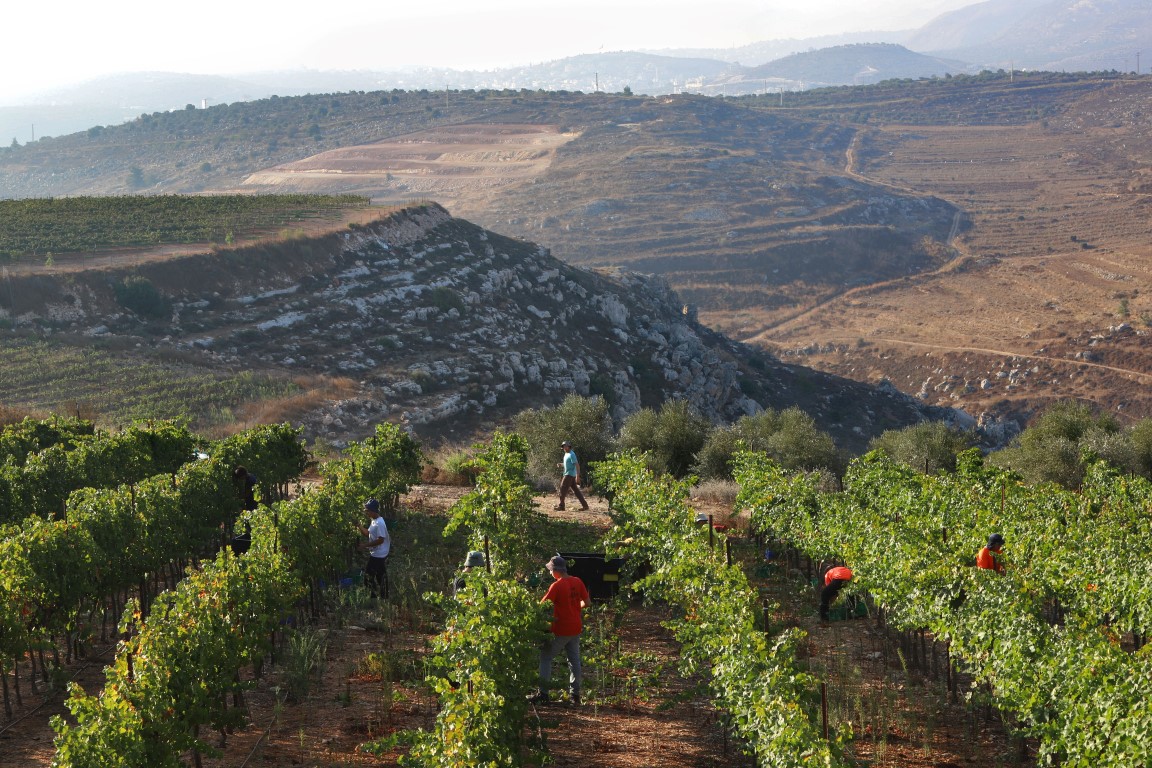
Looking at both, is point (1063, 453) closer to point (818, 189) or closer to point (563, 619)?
point (563, 619)

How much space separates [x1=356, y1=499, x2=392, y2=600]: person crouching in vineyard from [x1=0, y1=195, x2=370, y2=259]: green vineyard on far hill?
35.7 metres

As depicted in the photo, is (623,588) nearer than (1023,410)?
Yes

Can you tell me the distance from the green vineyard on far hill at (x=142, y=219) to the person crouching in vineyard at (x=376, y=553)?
1405 inches

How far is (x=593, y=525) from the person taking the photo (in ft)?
67.9

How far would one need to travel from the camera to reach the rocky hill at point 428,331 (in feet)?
126

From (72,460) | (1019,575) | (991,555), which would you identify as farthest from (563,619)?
(72,460)

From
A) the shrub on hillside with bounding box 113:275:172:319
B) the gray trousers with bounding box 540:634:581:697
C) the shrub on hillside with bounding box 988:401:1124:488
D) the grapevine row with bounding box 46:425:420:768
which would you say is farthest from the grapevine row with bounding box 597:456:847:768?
the shrub on hillside with bounding box 113:275:172:319

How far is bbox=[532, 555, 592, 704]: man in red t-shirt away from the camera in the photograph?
10.9 m

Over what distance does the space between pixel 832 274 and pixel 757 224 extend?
11077 millimetres

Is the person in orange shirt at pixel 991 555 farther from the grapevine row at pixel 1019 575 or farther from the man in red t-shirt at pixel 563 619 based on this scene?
the man in red t-shirt at pixel 563 619

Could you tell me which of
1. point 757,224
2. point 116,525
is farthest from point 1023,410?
point 116,525

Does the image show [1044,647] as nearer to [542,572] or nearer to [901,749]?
[901,749]

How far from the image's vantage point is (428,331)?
4469 cm

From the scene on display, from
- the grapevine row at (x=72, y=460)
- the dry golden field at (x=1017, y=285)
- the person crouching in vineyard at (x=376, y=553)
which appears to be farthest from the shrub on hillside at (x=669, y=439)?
the dry golden field at (x=1017, y=285)
